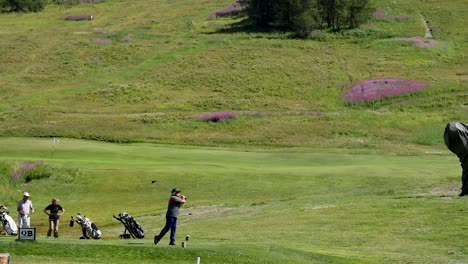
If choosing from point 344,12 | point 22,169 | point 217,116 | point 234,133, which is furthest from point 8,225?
point 344,12

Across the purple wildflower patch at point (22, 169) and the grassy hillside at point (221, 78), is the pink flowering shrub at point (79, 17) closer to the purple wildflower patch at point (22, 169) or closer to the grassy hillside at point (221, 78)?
the grassy hillside at point (221, 78)

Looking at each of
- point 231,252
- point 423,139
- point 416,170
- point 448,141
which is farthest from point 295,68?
point 231,252

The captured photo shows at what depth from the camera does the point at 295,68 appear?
3957 inches

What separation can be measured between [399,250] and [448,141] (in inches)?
435

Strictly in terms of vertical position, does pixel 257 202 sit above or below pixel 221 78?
above

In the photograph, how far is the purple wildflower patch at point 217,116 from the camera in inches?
3185

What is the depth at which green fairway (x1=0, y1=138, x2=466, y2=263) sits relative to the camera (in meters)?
28.0

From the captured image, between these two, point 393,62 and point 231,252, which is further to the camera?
point 393,62

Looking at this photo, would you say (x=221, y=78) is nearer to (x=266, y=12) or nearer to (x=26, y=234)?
(x=266, y=12)

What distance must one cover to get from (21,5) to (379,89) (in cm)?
6943

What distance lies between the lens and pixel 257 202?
4450 centimetres

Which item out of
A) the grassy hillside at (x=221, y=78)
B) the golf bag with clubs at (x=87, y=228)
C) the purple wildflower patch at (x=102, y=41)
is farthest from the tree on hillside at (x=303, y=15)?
the golf bag with clubs at (x=87, y=228)

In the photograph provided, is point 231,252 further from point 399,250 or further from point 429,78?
point 429,78

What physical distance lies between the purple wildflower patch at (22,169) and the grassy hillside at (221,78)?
73.4ft
